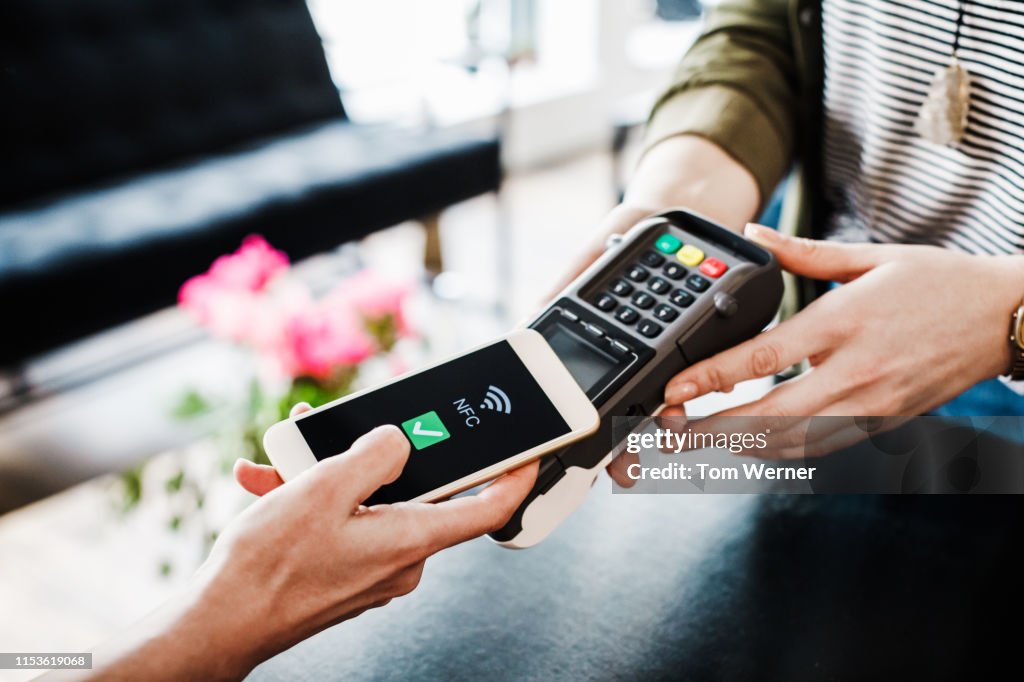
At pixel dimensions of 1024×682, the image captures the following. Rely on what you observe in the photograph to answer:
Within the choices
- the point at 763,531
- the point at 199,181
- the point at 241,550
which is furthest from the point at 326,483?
the point at 199,181

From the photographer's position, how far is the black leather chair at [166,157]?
1384 mm

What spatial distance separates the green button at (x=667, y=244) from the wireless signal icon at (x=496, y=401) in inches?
6.3

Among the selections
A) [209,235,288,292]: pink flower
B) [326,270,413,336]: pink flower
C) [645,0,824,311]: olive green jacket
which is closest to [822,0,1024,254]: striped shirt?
[645,0,824,311]: olive green jacket

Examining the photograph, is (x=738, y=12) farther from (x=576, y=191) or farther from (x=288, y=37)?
(x=576, y=191)

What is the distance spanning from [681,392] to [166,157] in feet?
5.25

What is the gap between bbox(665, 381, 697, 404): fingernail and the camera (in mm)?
507

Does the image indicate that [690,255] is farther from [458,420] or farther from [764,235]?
[458,420]

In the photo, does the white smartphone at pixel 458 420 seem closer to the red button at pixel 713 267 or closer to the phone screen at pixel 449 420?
the phone screen at pixel 449 420

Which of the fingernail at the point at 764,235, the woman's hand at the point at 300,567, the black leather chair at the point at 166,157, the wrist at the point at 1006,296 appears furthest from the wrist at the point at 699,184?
the black leather chair at the point at 166,157

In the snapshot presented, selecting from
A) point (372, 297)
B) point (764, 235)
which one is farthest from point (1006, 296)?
point (372, 297)

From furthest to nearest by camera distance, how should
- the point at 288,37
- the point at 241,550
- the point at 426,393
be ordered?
the point at 288,37 → the point at 426,393 → the point at 241,550

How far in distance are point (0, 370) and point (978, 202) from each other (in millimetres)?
1352

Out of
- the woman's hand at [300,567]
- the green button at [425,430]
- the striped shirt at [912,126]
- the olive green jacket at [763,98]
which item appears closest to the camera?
the woman's hand at [300,567]

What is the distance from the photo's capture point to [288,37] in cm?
199
